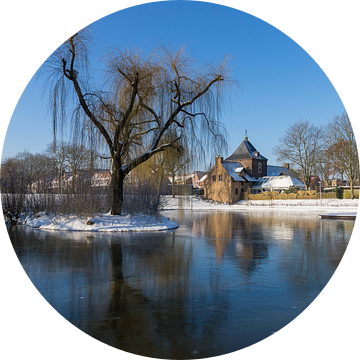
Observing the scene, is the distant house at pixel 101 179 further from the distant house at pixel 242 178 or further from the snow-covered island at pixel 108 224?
the distant house at pixel 242 178

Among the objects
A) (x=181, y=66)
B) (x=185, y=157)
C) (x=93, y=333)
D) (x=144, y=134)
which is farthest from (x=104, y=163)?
(x=93, y=333)

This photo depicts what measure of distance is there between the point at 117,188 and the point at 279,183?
4865cm

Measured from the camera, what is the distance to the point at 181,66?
51.3 ft

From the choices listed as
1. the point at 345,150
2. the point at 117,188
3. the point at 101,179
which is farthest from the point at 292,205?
the point at 101,179

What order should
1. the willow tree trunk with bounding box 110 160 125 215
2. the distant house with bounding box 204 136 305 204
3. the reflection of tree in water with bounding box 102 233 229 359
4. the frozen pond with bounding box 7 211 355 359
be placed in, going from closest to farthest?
the reflection of tree in water with bounding box 102 233 229 359
the frozen pond with bounding box 7 211 355 359
the willow tree trunk with bounding box 110 160 125 215
the distant house with bounding box 204 136 305 204

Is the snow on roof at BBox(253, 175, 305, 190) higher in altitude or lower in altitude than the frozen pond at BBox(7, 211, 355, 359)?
higher

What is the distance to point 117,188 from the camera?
17812mm

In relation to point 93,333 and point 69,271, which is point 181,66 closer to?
point 69,271

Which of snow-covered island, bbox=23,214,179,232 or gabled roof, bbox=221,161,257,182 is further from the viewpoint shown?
gabled roof, bbox=221,161,257,182

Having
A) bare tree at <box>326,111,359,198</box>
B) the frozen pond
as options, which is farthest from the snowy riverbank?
the frozen pond

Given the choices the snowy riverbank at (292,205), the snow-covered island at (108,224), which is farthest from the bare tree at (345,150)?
the snow-covered island at (108,224)

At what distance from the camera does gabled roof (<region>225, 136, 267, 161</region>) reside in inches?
2662

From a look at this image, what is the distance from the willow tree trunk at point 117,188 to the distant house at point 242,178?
3925 cm

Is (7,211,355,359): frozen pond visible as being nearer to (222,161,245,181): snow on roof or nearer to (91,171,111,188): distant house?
(91,171,111,188): distant house
